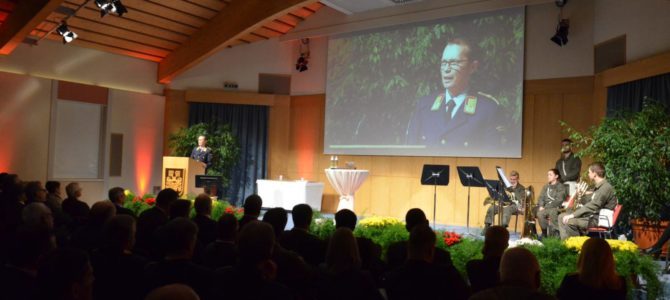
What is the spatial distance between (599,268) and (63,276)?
2.17 metres

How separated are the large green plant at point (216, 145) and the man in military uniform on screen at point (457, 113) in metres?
3.97

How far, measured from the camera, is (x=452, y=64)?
10414 millimetres

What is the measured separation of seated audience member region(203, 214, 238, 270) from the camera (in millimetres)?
2980

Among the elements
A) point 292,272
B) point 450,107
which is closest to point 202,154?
point 450,107

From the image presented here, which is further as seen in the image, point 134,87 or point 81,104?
point 134,87

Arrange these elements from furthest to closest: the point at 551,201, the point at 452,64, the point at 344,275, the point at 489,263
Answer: the point at 452,64, the point at 551,201, the point at 489,263, the point at 344,275

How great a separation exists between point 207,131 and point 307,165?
92.3 inches

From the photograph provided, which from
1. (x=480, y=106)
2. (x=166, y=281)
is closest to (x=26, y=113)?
(x=480, y=106)

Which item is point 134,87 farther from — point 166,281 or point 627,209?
point 166,281

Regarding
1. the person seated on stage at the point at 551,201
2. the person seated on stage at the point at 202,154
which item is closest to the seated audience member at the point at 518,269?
the person seated on stage at the point at 551,201

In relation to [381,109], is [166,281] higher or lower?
lower

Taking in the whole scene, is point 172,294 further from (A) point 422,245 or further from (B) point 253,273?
(A) point 422,245

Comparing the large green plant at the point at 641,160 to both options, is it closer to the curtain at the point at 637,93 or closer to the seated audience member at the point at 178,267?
the curtain at the point at 637,93

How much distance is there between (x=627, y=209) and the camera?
6.73 meters
